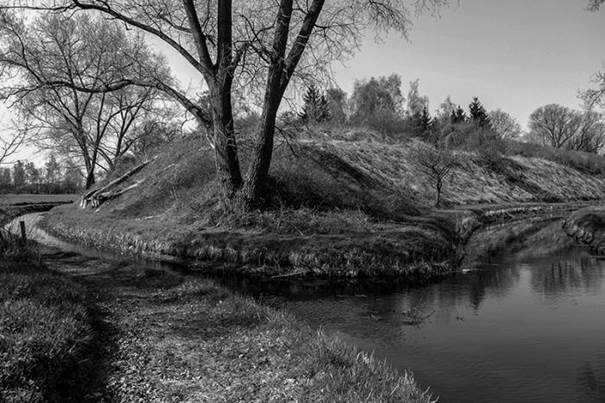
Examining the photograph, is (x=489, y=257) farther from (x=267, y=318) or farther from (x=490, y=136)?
(x=490, y=136)

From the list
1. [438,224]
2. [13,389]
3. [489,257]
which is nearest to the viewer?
[13,389]

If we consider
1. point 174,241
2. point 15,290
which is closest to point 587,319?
point 15,290

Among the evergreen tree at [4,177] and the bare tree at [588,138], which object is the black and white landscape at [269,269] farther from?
the bare tree at [588,138]

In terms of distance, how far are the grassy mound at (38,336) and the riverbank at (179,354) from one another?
0.02m

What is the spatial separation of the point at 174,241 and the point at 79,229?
31.4ft

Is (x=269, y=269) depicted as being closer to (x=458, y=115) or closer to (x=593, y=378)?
(x=593, y=378)

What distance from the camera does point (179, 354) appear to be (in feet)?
23.6

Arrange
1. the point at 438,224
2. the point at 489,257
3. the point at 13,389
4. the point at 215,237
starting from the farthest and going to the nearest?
the point at 438,224 → the point at 489,257 → the point at 215,237 → the point at 13,389

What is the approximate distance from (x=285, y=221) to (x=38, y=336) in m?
13.3

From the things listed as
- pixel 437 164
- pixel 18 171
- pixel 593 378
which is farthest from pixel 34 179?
pixel 593 378

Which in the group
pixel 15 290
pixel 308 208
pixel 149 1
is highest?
pixel 149 1

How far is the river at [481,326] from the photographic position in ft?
24.7

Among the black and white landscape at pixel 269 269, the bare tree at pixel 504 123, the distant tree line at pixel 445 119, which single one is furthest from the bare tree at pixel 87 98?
the bare tree at pixel 504 123

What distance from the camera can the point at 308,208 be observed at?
21641 mm
